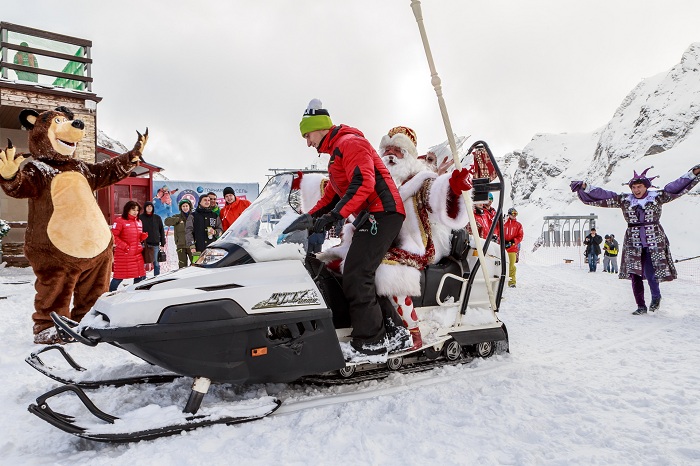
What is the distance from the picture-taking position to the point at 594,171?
87188 millimetres

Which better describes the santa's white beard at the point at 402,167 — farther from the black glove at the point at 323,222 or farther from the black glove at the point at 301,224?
the black glove at the point at 301,224

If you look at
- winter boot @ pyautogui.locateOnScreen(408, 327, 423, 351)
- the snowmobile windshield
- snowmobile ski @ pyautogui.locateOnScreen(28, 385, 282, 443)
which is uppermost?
the snowmobile windshield

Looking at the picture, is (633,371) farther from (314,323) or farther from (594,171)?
(594,171)

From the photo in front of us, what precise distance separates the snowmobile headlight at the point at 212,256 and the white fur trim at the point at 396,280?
3.38 feet

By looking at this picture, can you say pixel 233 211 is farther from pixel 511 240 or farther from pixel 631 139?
pixel 631 139

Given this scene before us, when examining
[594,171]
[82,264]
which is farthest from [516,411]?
[594,171]

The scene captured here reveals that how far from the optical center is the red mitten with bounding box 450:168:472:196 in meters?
3.07

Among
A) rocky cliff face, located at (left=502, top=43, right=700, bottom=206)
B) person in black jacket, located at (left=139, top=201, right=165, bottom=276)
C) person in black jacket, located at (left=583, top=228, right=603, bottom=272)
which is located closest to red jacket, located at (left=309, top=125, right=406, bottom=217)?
person in black jacket, located at (left=139, top=201, right=165, bottom=276)

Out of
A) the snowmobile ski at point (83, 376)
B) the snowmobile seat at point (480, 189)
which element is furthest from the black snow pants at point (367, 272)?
the snowmobile ski at point (83, 376)

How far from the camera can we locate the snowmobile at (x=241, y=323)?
2156mm

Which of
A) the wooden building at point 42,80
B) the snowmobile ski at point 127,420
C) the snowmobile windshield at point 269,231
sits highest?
the wooden building at point 42,80

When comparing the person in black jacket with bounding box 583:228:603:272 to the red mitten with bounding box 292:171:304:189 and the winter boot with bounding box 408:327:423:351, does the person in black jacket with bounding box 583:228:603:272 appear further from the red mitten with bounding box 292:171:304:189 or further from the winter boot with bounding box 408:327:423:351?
the red mitten with bounding box 292:171:304:189

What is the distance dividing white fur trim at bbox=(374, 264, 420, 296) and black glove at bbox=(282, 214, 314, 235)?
0.64 metres

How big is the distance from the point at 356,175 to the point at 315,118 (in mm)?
570
